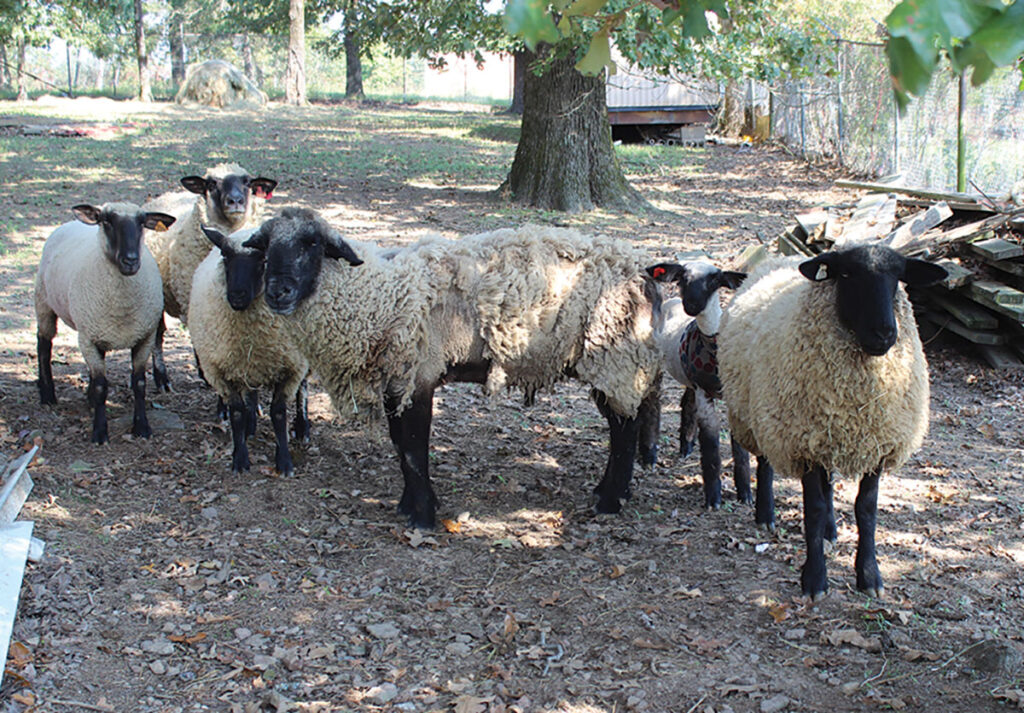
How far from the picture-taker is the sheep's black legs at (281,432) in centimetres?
624

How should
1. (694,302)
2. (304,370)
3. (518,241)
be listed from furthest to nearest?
(304,370), (518,241), (694,302)

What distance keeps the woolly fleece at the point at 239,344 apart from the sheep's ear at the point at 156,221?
0.81 m

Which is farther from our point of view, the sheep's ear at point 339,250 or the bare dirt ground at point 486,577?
the sheep's ear at point 339,250

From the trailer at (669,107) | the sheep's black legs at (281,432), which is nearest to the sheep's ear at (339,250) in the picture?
the sheep's black legs at (281,432)

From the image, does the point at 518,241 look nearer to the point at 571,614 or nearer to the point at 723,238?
the point at 571,614

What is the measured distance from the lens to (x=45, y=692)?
3.68 metres

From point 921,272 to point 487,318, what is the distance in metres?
2.49

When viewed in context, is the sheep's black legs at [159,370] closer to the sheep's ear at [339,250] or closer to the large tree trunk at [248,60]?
the sheep's ear at [339,250]

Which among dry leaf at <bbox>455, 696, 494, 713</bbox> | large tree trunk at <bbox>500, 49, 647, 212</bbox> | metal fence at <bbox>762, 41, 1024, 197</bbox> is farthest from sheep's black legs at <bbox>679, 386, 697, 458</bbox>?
large tree trunk at <bbox>500, 49, 647, 212</bbox>

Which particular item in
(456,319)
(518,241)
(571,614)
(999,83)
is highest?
(999,83)

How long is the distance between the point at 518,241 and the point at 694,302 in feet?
4.02

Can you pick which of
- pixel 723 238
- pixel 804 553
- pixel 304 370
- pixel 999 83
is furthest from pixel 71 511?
pixel 999 83

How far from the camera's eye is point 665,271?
5312mm

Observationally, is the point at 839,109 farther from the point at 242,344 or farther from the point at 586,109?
the point at 242,344
